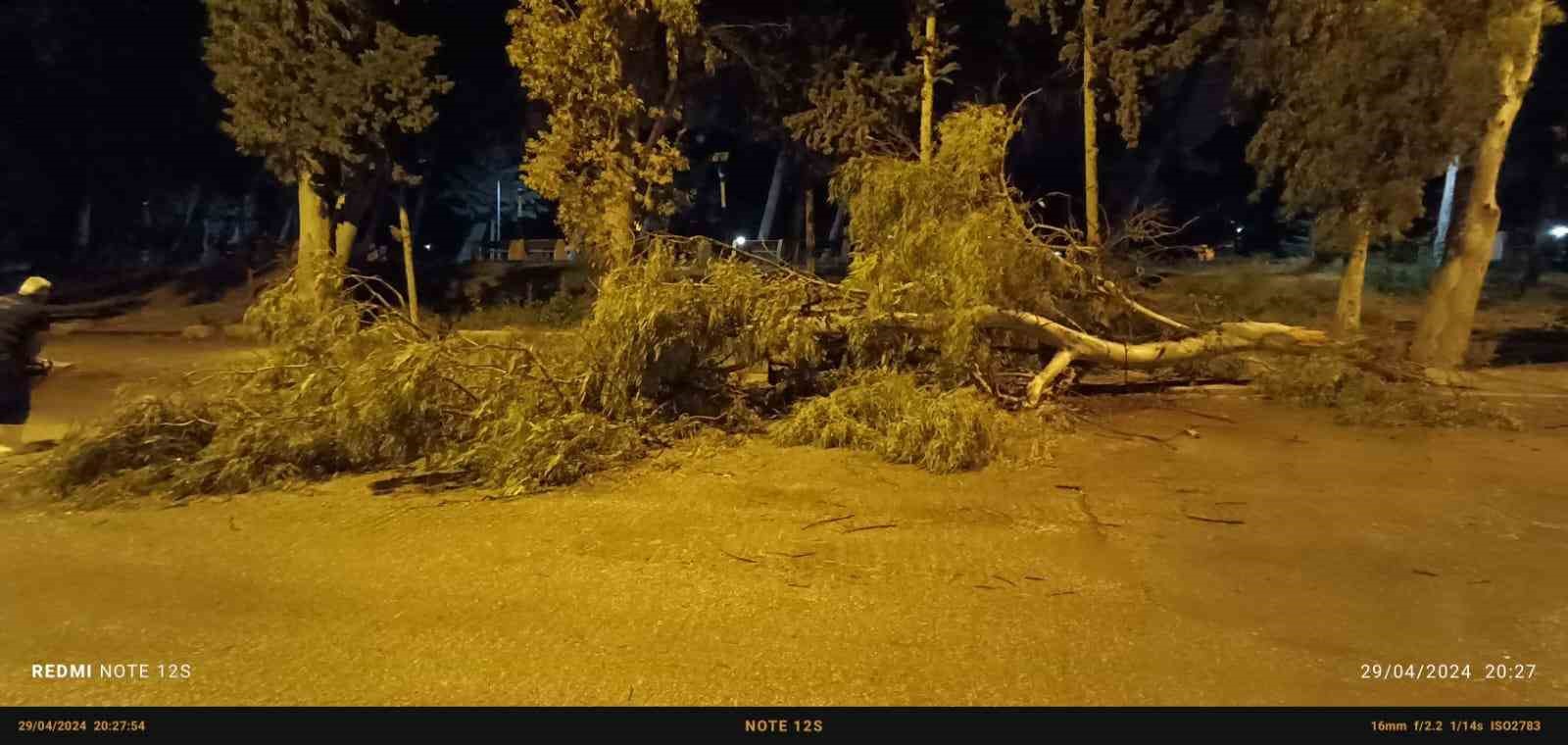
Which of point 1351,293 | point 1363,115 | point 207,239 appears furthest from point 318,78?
point 207,239

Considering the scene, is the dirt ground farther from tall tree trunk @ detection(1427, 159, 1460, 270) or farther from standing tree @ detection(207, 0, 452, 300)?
tall tree trunk @ detection(1427, 159, 1460, 270)

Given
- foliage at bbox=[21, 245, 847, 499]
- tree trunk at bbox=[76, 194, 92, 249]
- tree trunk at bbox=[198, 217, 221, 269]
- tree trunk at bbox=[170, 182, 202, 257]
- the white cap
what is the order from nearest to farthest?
foliage at bbox=[21, 245, 847, 499]
the white cap
tree trunk at bbox=[76, 194, 92, 249]
tree trunk at bbox=[170, 182, 202, 257]
tree trunk at bbox=[198, 217, 221, 269]

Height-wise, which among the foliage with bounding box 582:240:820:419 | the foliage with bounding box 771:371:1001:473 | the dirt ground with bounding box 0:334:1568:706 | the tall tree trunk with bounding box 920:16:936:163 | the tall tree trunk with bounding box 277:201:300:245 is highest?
the tall tree trunk with bounding box 920:16:936:163

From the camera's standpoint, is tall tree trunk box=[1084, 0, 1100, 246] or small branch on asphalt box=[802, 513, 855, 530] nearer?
small branch on asphalt box=[802, 513, 855, 530]

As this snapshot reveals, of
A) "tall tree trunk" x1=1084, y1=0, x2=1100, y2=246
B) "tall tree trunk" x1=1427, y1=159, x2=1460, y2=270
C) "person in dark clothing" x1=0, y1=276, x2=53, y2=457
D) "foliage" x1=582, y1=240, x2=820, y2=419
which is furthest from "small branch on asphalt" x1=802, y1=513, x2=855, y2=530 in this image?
"tall tree trunk" x1=1427, y1=159, x2=1460, y2=270

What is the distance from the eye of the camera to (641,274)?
9625 millimetres

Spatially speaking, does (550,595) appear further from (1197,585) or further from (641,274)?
(641,274)

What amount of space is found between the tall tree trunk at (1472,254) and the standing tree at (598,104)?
37.0 ft

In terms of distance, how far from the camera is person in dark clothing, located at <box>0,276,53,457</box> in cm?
818

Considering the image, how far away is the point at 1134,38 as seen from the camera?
1947 cm

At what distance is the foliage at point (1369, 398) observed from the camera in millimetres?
10492

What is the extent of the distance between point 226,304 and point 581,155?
15255 millimetres

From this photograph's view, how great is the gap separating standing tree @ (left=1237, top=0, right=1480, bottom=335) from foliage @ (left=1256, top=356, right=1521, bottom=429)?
→ 116 inches

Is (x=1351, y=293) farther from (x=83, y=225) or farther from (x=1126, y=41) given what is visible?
(x=83, y=225)
